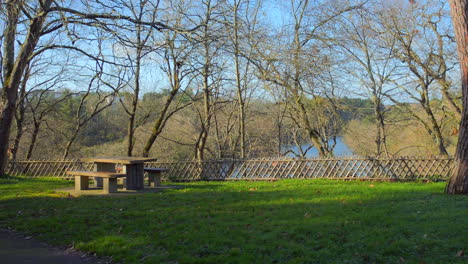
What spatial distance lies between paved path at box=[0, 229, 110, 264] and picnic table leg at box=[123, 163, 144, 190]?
16.5ft

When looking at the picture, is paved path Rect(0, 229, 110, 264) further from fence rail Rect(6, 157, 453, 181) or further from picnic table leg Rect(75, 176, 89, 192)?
fence rail Rect(6, 157, 453, 181)

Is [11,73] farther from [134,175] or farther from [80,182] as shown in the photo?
[134,175]

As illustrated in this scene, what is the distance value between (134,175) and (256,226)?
587 cm

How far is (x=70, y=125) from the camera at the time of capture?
24.3m

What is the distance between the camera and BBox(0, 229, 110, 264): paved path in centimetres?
488

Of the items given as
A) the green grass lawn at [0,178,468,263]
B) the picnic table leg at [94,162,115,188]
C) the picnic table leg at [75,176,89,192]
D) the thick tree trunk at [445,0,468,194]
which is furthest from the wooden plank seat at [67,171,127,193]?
the thick tree trunk at [445,0,468,194]

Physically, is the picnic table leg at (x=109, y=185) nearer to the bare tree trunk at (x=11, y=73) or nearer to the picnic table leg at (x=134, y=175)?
the picnic table leg at (x=134, y=175)

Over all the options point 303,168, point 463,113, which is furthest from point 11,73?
point 463,113

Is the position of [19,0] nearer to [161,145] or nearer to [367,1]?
[367,1]

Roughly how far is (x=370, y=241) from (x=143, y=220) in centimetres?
356

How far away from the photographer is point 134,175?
11102mm

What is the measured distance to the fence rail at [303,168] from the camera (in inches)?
498

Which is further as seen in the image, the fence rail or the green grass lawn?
the fence rail

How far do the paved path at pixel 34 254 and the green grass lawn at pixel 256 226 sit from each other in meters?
0.18
